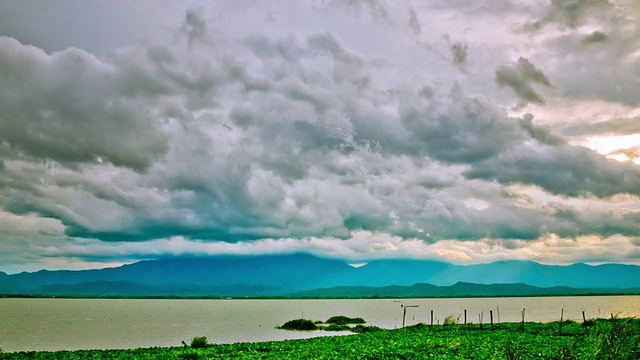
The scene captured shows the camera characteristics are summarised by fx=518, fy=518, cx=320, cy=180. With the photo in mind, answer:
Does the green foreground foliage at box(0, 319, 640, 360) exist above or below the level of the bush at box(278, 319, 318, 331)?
above

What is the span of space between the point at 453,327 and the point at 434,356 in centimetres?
3040

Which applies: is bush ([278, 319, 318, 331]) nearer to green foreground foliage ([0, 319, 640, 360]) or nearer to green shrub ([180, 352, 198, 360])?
green foreground foliage ([0, 319, 640, 360])

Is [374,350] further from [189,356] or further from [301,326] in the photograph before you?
[301,326]

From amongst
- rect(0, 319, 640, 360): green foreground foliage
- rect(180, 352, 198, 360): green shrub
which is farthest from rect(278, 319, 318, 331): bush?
rect(180, 352, 198, 360): green shrub

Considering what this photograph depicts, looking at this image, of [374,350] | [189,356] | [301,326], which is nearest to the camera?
[189,356]

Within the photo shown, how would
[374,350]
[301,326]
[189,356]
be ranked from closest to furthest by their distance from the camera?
[189,356] < [374,350] < [301,326]

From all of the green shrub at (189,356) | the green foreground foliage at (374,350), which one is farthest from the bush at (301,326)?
the green shrub at (189,356)

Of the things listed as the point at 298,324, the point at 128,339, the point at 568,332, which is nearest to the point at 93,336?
the point at 128,339

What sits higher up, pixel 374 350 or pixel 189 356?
pixel 374 350

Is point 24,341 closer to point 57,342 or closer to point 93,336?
point 57,342

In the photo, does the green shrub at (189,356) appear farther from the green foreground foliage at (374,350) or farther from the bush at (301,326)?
the bush at (301,326)

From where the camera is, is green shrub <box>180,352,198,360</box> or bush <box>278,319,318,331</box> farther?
bush <box>278,319,318,331</box>

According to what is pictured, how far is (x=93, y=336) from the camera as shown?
Answer: 7250 centimetres

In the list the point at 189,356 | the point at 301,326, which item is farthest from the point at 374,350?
the point at 301,326
